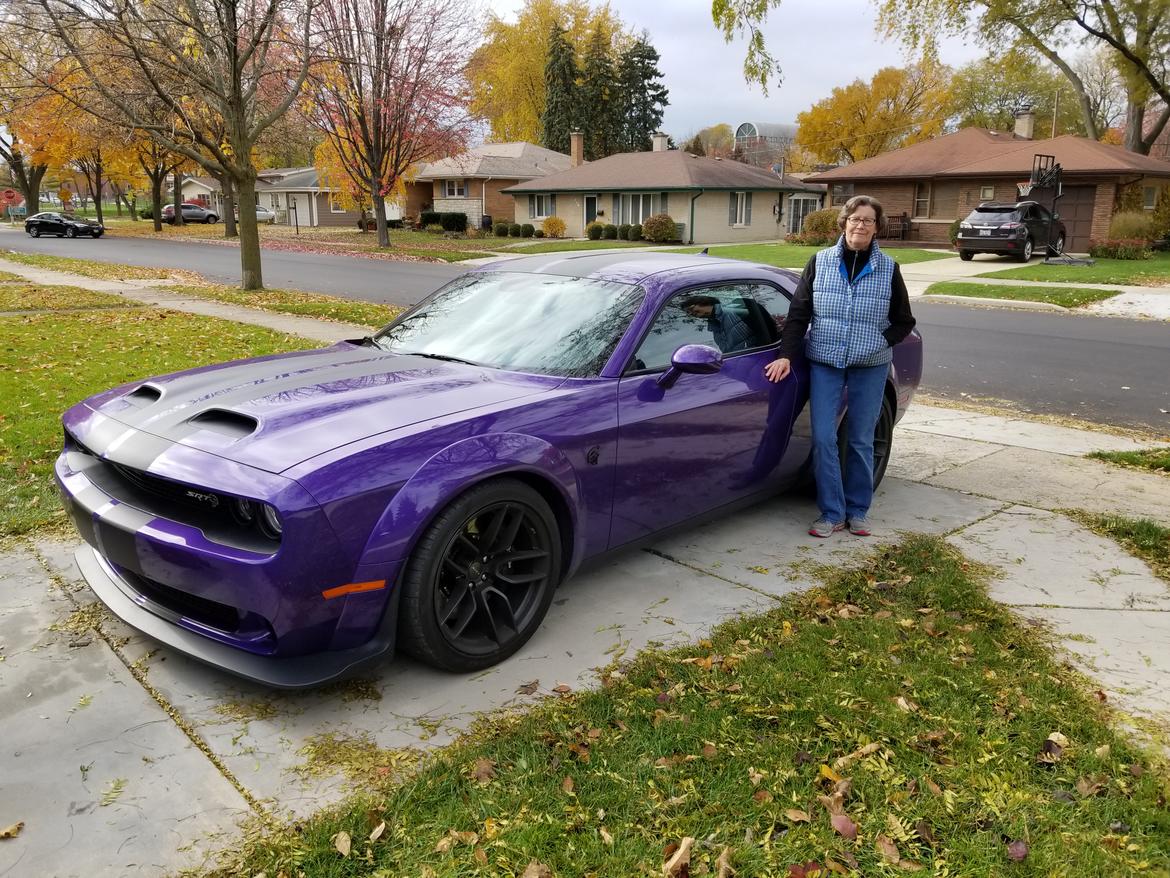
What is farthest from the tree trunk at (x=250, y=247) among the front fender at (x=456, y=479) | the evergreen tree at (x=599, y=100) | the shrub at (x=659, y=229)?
the evergreen tree at (x=599, y=100)

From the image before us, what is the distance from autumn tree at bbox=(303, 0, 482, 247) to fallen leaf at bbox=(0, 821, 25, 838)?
26.6 meters

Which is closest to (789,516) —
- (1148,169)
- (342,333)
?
(342,333)

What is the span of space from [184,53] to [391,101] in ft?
54.1

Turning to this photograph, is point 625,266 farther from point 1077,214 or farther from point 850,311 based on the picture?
point 1077,214

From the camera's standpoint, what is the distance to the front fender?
2988 mm

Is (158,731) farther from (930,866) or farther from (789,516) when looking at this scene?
(789,516)

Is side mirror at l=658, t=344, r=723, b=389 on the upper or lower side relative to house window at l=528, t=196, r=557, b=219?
lower

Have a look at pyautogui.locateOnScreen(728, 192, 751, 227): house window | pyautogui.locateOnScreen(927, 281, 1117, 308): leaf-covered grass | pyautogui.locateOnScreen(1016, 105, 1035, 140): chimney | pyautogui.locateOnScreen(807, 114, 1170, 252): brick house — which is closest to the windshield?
pyautogui.locateOnScreen(927, 281, 1117, 308): leaf-covered grass

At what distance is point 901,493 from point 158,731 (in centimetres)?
452

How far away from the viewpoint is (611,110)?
63438mm

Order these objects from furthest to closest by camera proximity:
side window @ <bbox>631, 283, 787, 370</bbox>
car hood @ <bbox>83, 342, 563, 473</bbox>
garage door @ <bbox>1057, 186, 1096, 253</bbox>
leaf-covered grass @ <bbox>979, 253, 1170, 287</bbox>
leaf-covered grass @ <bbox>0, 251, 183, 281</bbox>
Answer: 1. garage door @ <bbox>1057, 186, 1096, 253</bbox>
2. leaf-covered grass @ <bbox>979, 253, 1170, 287</bbox>
3. leaf-covered grass @ <bbox>0, 251, 183, 281</bbox>
4. side window @ <bbox>631, 283, 787, 370</bbox>
5. car hood @ <bbox>83, 342, 563, 473</bbox>

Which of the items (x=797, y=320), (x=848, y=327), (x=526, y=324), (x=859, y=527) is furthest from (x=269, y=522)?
(x=859, y=527)

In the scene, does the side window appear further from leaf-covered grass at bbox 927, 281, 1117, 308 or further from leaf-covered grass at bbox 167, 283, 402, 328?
leaf-covered grass at bbox 927, 281, 1117, 308

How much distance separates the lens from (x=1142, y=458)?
21.8 ft
